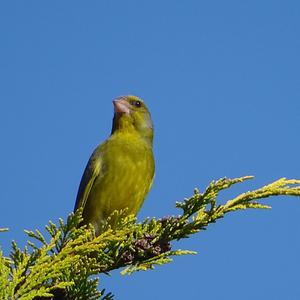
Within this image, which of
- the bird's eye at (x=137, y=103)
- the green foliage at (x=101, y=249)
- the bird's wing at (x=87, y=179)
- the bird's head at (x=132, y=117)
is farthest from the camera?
the bird's eye at (x=137, y=103)

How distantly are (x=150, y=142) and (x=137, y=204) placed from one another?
1.12m

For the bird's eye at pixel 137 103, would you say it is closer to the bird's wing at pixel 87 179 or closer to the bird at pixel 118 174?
the bird at pixel 118 174

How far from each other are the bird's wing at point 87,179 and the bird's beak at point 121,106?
866 millimetres

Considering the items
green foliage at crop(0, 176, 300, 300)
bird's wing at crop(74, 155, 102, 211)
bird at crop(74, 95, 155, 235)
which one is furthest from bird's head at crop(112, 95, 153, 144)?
green foliage at crop(0, 176, 300, 300)

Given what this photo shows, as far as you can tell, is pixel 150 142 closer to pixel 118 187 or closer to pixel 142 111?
pixel 142 111

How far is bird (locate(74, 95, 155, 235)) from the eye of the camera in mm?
6355

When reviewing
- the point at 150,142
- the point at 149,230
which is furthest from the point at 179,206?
the point at 150,142

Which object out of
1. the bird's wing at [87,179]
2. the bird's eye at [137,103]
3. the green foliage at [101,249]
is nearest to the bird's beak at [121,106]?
the bird's eye at [137,103]

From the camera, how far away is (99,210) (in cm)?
629

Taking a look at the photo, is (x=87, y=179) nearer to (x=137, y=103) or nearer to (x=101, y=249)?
(x=137, y=103)

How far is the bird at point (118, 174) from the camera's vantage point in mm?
6355

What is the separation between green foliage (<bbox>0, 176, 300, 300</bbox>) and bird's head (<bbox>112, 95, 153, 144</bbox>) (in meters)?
3.38

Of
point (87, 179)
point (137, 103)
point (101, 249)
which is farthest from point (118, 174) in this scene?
point (101, 249)

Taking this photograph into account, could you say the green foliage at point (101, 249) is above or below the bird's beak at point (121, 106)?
below
